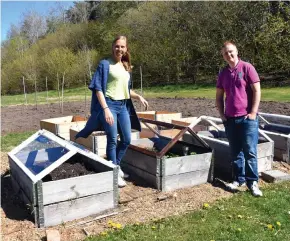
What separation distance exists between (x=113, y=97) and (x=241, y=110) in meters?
1.58

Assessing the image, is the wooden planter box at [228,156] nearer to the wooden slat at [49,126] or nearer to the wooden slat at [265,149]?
the wooden slat at [265,149]

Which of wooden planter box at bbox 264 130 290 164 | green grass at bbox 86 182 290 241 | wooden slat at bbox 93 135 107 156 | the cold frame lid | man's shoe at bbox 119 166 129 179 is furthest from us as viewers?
wooden slat at bbox 93 135 107 156

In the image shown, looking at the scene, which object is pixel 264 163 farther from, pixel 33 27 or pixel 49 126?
pixel 33 27

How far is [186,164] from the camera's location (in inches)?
185

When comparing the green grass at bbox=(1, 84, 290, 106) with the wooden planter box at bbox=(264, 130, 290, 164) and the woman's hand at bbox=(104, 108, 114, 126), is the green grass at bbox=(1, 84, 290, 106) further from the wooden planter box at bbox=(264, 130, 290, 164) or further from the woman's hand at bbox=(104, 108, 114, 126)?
the woman's hand at bbox=(104, 108, 114, 126)

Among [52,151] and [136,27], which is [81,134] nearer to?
[52,151]

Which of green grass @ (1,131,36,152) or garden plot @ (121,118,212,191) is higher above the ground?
garden plot @ (121,118,212,191)

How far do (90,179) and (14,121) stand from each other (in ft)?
29.5

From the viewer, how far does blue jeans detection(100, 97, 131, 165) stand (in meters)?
4.43

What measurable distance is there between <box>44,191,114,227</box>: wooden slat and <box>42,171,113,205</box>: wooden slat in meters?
0.06

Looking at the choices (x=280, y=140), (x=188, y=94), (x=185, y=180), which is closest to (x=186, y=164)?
(x=185, y=180)

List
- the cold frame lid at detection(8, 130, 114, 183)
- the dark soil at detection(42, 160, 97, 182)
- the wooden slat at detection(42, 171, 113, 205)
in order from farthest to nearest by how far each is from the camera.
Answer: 1. the dark soil at detection(42, 160, 97, 182)
2. the cold frame lid at detection(8, 130, 114, 183)
3. the wooden slat at detection(42, 171, 113, 205)

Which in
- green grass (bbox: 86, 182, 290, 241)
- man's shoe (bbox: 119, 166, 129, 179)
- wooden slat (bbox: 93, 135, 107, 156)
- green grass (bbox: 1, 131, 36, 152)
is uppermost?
wooden slat (bbox: 93, 135, 107, 156)

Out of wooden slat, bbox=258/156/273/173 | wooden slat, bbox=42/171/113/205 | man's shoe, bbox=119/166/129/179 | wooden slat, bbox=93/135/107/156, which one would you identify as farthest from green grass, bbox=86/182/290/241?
wooden slat, bbox=93/135/107/156
